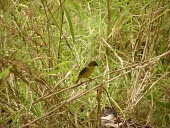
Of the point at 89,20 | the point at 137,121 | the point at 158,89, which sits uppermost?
the point at 89,20

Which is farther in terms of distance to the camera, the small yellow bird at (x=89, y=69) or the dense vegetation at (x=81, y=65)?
the dense vegetation at (x=81, y=65)

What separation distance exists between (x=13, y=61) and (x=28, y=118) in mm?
271

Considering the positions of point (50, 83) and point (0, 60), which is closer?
point (0, 60)

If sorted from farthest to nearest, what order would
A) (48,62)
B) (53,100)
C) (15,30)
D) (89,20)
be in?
(89,20)
(48,62)
(15,30)
(53,100)

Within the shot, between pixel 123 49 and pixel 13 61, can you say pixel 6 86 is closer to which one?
pixel 13 61

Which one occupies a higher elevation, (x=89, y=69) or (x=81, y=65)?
(x=89, y=69)

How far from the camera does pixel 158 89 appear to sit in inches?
80.0

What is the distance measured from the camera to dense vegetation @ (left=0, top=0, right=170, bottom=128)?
161 centimetres

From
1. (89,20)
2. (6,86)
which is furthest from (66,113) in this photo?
(89,20)

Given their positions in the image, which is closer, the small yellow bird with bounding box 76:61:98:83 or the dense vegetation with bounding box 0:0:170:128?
the small yellow bird with bounding box 76:61:98:83

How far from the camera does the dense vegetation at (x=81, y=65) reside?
1605mm

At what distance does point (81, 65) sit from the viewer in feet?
6.48

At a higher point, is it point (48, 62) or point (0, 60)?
point (0, 60)

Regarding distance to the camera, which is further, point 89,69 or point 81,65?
point 81,65
